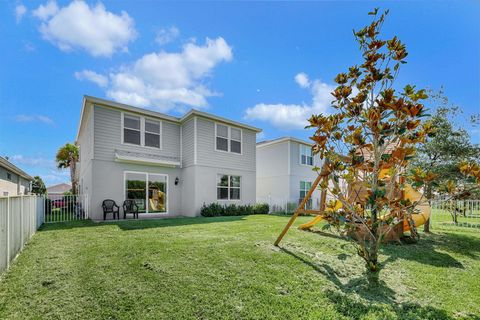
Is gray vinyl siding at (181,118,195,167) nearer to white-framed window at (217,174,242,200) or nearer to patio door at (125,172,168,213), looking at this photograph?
patio door at (125,172,168,213)

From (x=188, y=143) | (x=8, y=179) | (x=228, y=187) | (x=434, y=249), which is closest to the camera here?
(x=434, y=249)

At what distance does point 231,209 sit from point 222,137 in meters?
4.30

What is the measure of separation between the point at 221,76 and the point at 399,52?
446 inches

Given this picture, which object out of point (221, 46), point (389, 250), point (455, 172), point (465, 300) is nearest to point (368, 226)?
point (465, 300)

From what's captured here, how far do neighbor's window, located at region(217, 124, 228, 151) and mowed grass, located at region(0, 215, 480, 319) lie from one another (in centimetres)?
905

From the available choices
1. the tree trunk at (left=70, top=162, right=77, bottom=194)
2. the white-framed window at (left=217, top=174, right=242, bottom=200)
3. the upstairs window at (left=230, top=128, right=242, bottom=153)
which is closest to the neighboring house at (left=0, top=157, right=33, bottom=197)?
the tree trunk at (left=70, top=162, right=77, bottom=194)

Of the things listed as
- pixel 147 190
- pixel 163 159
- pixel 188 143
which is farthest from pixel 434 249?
pixel 163 159

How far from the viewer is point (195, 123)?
44.1 ft

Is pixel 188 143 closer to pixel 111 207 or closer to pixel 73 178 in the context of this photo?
pixel 111 207

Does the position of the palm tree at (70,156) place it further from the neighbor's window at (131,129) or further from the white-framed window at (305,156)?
the white-framed window at (305,156)

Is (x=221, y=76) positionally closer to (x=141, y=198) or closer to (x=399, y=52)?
(x=141, y=198)

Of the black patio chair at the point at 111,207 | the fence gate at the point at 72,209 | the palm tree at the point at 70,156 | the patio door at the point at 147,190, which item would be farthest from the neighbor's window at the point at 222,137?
the palm tree at the point at 70,156

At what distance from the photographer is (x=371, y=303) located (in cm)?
334

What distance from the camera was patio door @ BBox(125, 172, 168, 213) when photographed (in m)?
12.5
